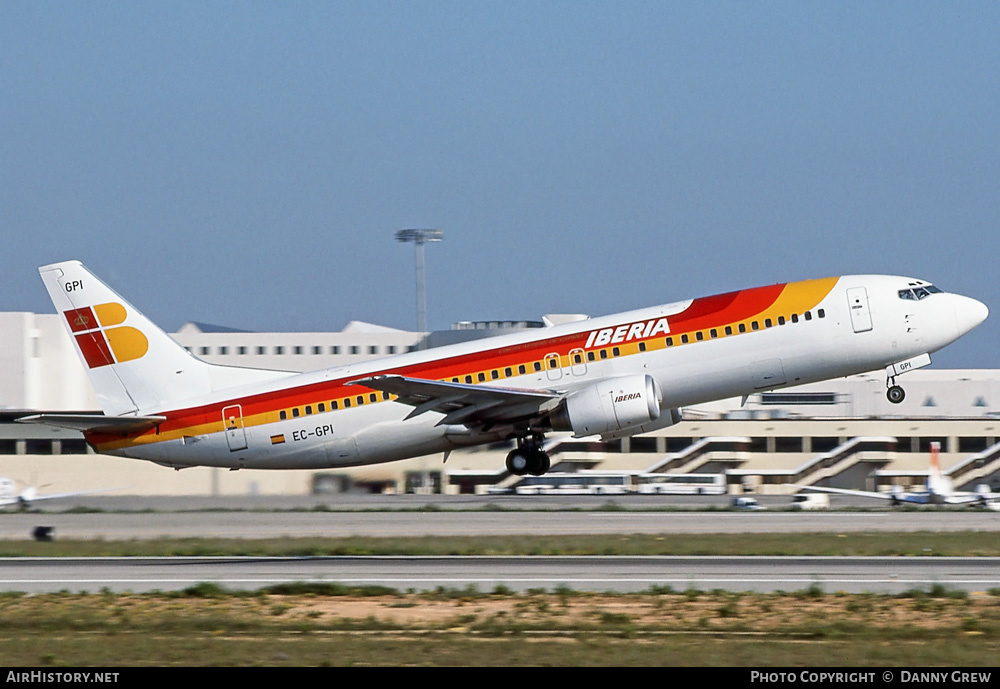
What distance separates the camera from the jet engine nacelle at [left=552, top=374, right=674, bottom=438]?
32.7 metres

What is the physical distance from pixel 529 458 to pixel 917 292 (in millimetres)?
11426

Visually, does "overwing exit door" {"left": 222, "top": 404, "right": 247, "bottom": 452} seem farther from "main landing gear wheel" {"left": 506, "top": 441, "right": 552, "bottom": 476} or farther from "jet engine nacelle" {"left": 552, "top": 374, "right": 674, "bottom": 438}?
"jet engine nacelle" {"left": 552, "top": 374, "right": 674, "bottom": 438}

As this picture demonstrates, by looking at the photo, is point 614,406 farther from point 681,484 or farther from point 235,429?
point 681,484

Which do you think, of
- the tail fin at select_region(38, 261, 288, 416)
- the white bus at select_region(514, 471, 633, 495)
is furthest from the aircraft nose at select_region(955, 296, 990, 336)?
the white bus at select_region(514, 471, 633, 495)

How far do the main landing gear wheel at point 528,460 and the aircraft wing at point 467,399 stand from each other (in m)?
1.09

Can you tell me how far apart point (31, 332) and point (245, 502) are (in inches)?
2258

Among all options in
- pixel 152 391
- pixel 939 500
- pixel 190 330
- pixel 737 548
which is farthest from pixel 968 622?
pixel 190 330

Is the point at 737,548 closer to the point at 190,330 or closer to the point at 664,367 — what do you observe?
the point at 664,367

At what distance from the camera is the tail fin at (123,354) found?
3775 centimetres

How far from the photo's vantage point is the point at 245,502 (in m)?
58.8

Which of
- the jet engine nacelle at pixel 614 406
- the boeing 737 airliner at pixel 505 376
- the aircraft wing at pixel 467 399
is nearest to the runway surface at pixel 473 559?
the boeing 737 airliner at pixel 505 376

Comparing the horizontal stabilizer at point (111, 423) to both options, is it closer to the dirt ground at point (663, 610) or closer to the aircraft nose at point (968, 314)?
the dirt ground at point (663, 610)

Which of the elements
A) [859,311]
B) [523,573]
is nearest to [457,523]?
[523,573]

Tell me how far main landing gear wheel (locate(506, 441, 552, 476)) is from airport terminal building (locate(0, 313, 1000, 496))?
2342cm
